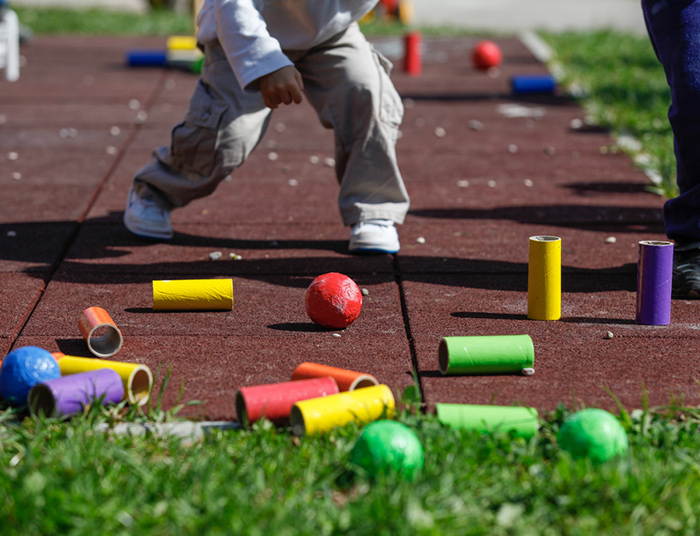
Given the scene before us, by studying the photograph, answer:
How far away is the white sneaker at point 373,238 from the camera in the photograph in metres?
4.27

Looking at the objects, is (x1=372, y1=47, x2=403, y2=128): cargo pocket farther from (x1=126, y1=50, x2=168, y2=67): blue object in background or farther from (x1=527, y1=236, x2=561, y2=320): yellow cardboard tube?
(x1=126, y1=50, x2=168, y2=67): blue object in background

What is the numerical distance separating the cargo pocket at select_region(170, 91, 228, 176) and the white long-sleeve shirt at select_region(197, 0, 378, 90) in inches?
11.9

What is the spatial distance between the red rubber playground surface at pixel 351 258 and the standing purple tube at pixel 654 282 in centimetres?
5

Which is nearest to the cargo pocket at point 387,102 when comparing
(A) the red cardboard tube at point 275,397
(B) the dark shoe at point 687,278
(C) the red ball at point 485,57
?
(B) the dark shoe at point 687,278

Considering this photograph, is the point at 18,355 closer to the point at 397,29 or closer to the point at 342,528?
the point at 342,528

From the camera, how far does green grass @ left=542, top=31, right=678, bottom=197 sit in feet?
21.8

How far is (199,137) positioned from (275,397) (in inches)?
78.8

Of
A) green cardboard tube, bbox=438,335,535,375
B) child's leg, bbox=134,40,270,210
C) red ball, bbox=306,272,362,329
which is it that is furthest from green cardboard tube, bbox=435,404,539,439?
child's leg, bbox=134,40,270,210

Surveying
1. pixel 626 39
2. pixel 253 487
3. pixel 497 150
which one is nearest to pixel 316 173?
pixel 497 150

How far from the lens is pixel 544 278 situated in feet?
11.1

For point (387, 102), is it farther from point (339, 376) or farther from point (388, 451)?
point (388, 451)

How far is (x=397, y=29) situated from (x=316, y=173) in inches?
385

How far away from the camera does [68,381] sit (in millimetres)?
2566

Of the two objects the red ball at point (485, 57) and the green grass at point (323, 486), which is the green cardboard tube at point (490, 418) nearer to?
the green grass at point (323, 486)
